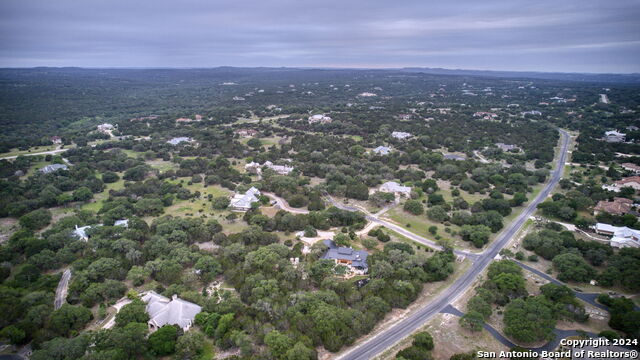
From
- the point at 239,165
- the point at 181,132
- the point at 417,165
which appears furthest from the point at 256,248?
the point at 181,132

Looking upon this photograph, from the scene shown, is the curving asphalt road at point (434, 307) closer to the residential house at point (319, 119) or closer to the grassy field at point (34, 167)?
the residential house at point (319, 119)

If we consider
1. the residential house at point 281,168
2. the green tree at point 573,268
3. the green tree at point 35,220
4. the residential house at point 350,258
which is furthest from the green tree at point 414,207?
the green tree at point 35,220

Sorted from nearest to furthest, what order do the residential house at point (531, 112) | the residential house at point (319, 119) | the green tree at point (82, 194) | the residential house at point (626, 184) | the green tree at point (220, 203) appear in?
1. the green tree at point (220, 203)
2. the green tree at point (82, 194)
3. the residential house at point (626, 184)
4. the residential house at point (319, 119)
5. the residential house at point (531, 112)

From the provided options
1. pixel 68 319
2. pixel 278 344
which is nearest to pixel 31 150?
pixel 68 319

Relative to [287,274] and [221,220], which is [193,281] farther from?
[221,220]

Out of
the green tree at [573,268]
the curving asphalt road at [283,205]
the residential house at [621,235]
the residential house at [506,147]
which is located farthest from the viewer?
the residential house at [506,147]

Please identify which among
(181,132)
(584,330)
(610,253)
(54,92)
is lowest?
(584,330)

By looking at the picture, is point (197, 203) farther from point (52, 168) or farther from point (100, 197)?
point (52, 168)
